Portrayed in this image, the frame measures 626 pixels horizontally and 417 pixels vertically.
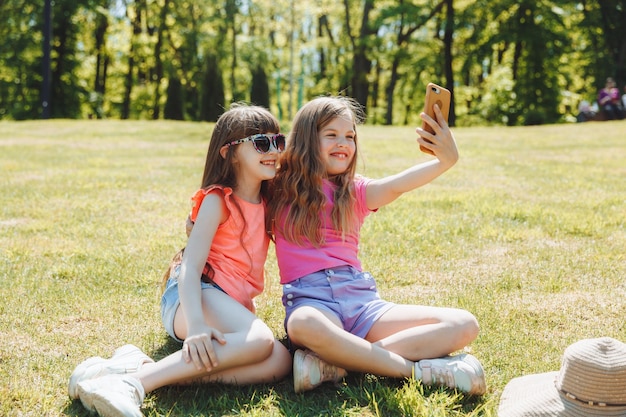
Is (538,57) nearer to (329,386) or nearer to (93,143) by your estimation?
(93,143)

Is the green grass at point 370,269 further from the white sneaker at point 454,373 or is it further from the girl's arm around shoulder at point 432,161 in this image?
the girl's arm around shoulder at point 432,161

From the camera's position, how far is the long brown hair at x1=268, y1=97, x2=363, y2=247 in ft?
10.7

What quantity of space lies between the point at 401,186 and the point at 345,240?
0.40 m

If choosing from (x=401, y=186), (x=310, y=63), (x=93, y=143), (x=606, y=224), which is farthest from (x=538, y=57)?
(x=401, y=186)

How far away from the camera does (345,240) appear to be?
334cm

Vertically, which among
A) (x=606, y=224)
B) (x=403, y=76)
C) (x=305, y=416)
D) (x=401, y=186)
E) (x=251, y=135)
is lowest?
(x=305, y=416)

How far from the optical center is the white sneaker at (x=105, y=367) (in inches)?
106

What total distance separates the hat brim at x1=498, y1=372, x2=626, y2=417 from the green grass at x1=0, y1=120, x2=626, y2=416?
0.10 metres

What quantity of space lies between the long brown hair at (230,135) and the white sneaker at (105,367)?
51 cm

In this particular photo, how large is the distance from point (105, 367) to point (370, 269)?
241 cm

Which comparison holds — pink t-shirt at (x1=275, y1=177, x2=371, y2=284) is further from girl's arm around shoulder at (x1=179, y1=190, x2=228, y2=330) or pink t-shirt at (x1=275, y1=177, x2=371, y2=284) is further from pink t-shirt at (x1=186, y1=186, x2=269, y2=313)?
girl's arm around shoulder at (x1=179, y1=190, x2=228, y2=330)

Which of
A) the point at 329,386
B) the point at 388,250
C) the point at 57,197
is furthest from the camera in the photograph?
the point at 57,197

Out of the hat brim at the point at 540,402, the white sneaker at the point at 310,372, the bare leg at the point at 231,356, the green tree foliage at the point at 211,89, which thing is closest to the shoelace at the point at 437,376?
the hat brim at the point at 540,402

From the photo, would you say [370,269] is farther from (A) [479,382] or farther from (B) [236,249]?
(A) [479,382]
